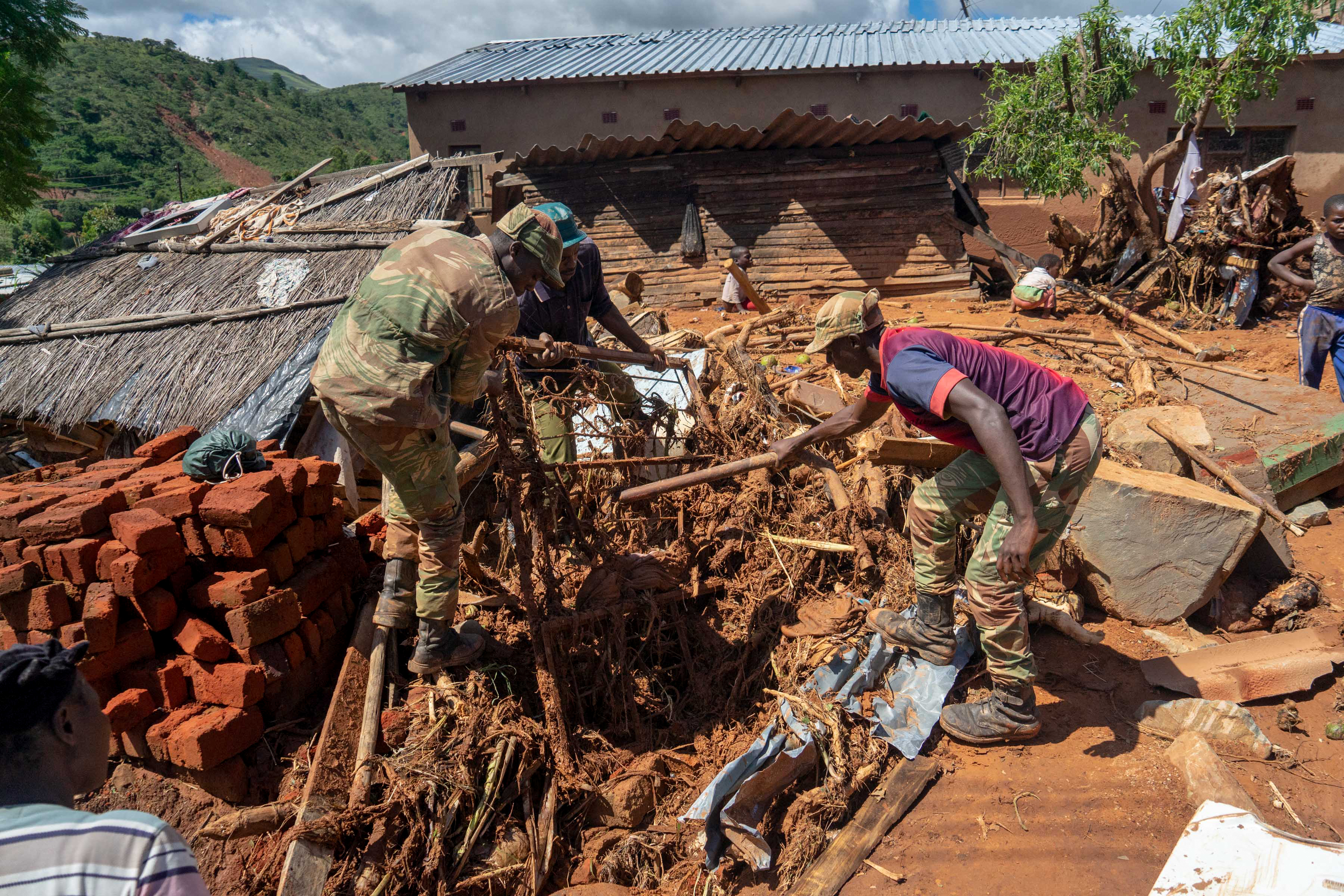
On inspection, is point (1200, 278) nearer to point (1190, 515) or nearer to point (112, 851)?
point (1190, 515)

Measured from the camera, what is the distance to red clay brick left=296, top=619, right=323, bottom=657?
3656mm

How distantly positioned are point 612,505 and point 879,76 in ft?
46.3

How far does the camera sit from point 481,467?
14.4 feet

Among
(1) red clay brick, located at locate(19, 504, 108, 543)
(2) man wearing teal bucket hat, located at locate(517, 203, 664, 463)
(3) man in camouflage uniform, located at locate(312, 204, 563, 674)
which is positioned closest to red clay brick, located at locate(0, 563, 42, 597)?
(1) red clay brick, located at locate(19, 504, 108, 543)

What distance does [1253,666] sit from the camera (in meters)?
3.75

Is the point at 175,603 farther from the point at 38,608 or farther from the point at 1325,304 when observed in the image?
the point at 1325,304

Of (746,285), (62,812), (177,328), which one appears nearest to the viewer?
(62,812)

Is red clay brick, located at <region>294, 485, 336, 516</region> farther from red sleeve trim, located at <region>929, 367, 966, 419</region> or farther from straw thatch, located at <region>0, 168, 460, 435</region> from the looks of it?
red sleeve trim, located at <region>929, 367, 966, 419</region>

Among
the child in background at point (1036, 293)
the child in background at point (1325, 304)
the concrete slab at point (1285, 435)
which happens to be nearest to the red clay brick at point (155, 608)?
the concrete slab at point (1285, 435)

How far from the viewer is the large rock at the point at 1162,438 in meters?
5.04

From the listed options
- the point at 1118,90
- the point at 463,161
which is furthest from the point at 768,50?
the point at 463,161

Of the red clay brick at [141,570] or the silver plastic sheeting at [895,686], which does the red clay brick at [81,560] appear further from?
the silver plastic sheeting at [895,686]

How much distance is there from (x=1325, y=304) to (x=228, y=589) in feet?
24.2

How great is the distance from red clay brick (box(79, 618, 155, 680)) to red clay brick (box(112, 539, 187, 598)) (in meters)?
0.15
